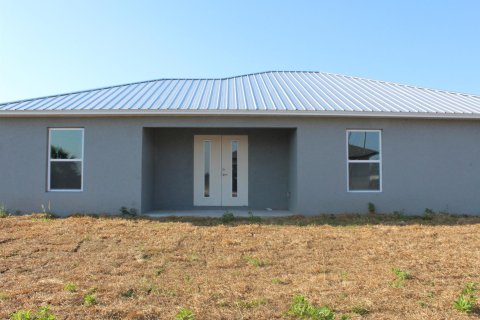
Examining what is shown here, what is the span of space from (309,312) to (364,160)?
25.4 ft

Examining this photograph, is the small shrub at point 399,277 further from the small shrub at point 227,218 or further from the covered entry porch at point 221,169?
the covered entry porch at point 221,169

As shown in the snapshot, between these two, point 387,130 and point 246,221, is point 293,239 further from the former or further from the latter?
point 387,130

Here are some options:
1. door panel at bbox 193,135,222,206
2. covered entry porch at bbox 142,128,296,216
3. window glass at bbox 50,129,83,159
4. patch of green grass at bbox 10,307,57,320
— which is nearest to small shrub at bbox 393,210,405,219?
covered entry porch at bbox 142,128,296,216

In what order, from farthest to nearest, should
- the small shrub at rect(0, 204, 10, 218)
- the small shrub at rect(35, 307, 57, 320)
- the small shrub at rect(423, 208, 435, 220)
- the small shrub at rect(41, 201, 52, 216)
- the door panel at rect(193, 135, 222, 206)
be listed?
the door panel at rect(193, 135, 222, 206) < the small shrub at rect(41, 201, 52, 216) < the small shrub at rect(0, 204, 10, 218) < the small shrub at rect(423, 208, 435, 220) < the small shrub at rect(35, 307, 57, 320)

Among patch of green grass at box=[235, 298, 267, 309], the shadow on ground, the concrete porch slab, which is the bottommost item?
patch of green grass at box=[235, 298, 267, 309]

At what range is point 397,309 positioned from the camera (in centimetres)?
430

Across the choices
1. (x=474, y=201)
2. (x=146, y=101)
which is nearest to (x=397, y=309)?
(x=474, y=201)

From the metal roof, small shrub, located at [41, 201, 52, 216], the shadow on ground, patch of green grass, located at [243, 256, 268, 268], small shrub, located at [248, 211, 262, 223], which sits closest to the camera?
patch of green grass, located at [243, 256, 268, 268]

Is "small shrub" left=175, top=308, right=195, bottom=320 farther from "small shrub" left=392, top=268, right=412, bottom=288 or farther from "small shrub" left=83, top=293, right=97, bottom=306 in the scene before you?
"small shrub" left=392, top=268, right=412, bottom=288

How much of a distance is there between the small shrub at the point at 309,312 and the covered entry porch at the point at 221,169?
8.20 metres

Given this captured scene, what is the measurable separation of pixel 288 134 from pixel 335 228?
4.32 meters

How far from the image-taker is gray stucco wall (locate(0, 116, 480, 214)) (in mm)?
10805

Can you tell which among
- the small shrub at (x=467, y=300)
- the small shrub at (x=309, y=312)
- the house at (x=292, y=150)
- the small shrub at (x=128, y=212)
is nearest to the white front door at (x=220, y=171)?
the house at (x=292, y=150)

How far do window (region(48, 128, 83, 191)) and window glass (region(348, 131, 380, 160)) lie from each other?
7437mm
